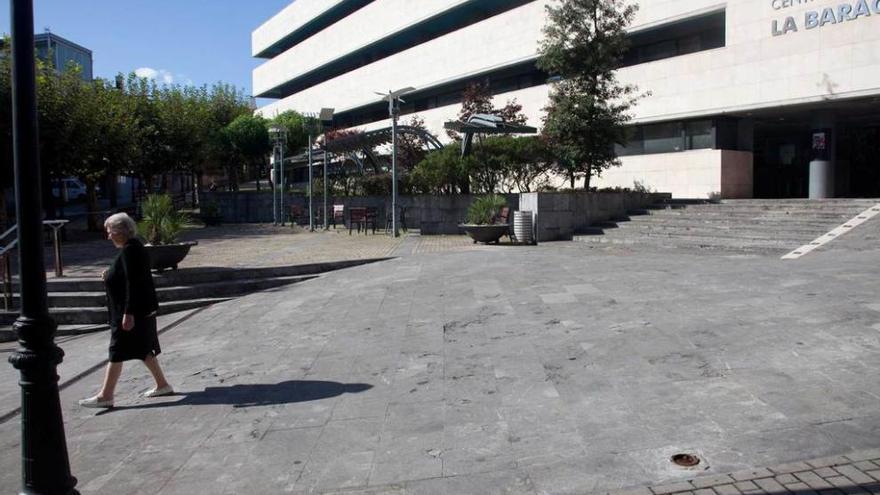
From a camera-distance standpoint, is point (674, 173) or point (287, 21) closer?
point (674, 173)

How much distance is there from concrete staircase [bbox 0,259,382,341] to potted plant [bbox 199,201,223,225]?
18.4 meters

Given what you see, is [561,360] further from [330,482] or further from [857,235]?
[857,235]

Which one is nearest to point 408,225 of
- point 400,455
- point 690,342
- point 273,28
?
point 690,342

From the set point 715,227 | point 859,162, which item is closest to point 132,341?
A: point 715,227

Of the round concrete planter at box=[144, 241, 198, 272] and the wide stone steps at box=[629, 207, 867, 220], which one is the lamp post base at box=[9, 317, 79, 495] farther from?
the wide stone steps at box=[629, 207, 867, 220]

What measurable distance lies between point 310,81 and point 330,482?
4964 cm

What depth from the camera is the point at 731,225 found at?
49.6 ft

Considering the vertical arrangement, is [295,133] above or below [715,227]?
above

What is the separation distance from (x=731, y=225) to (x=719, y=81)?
27.2 feet

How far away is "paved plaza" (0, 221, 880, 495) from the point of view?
3.69m

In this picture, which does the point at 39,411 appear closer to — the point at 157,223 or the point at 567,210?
the point at 157,223

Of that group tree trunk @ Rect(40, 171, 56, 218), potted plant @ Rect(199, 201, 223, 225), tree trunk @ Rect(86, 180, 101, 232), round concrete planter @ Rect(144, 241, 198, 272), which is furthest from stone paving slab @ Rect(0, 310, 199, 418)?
potted plant @ Rect(199, 201, 223, 225)

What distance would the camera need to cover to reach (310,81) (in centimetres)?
5019

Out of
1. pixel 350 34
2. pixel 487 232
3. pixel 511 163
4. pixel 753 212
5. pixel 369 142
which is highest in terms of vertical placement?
pixel 350 34
